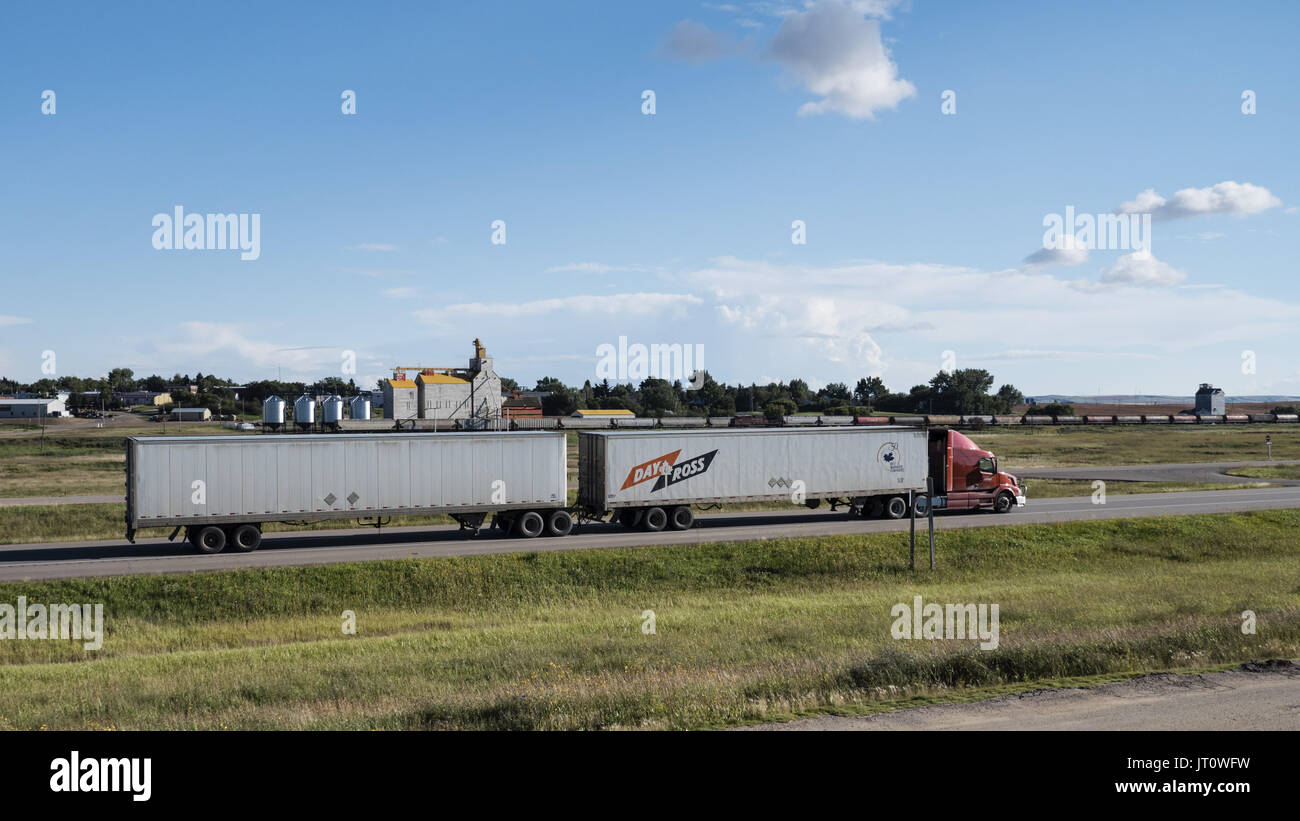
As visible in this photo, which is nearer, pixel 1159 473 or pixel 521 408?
pixel 1159 473

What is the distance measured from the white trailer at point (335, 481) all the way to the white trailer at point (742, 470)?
2139 mm

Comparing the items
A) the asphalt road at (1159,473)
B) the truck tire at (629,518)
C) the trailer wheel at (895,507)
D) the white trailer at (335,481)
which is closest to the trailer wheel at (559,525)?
the white trailer at (335,481)

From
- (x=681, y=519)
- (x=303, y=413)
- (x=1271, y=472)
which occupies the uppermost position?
(x=303, y=413)

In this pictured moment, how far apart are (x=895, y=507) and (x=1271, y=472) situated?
37844 mm

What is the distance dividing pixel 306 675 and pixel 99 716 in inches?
141

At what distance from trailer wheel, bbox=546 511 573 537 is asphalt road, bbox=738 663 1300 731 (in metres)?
22.3

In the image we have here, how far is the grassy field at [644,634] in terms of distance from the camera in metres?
13.6

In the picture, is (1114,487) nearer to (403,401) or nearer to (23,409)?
(403,401)

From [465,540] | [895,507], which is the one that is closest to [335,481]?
[465,540]

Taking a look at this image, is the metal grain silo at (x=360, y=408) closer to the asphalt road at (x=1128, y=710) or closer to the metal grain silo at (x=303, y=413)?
the metal grain silo at (x=303, y=413)

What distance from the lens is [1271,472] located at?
6003 centimetres

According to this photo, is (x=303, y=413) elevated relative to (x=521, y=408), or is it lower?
lower
